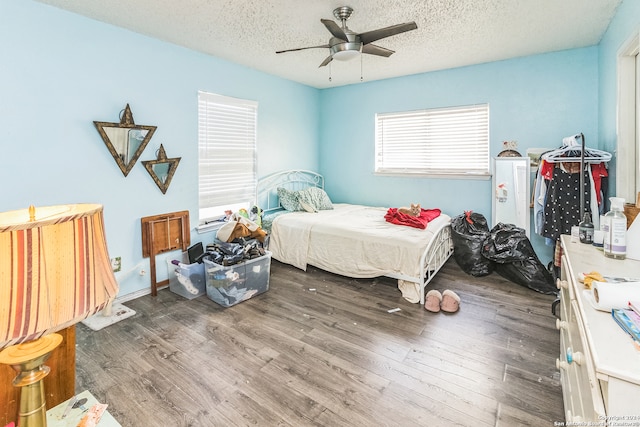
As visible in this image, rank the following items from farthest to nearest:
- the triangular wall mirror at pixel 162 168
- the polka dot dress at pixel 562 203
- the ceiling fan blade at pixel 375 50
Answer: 1. the triangular wall mirror at pixel 162 168
2. the polka dot dress at pixel 562 203
3. the ceiling fan blade at pixel 375 50

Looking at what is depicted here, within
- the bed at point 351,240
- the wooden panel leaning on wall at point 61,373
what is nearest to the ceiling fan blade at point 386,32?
the bed at point 351,240

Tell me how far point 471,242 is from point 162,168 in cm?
343

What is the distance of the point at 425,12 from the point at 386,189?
2.54 meters

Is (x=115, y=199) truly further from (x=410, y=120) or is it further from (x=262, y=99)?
(x=410, y=120)

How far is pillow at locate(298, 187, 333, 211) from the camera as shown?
4.47 metres

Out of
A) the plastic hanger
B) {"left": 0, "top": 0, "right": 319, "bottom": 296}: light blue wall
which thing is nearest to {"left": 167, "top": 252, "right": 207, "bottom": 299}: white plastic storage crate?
{"left": 0, "top": 0, "right": 319, "bottom": 296}: light blue wall

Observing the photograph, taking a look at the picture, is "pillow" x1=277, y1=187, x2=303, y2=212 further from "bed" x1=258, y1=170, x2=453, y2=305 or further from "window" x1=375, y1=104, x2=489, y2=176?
"window" x1=375, y1=104, x2=489, y2=176

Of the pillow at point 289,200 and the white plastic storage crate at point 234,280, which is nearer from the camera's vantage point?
the white plastic storage crate at point 234,280

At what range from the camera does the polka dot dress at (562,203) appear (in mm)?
2938

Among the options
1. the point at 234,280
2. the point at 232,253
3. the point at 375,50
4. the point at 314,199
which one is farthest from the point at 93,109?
the point at 314,199

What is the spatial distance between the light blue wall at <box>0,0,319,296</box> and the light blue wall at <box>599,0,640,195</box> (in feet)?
11.8

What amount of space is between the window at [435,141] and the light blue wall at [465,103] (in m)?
0.11

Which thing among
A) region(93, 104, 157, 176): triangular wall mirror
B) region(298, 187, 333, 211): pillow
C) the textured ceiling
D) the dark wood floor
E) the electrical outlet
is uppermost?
the textured ceiling

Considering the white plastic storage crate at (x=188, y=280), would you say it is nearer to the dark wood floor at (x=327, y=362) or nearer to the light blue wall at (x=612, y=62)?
the dark wood floor at (x=327, y=362)
